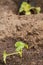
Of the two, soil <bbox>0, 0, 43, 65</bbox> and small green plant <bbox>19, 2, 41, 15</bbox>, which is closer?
soil <bbox>0, 0, 43, 65</bbox>

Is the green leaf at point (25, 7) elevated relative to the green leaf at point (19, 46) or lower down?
elevated

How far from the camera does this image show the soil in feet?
6.93

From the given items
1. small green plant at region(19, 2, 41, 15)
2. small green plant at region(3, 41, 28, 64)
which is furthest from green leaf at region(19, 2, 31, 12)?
small green plant at region(3, 41, 28, 64)

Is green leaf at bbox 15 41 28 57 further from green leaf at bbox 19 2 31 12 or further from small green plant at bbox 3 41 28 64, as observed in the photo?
green leaf at bbox 19 2 31 12

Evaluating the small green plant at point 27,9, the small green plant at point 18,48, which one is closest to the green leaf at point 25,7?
the small green plant at point 27,9

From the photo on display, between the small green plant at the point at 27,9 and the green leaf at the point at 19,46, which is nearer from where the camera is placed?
the green leaf at the point at 19,46

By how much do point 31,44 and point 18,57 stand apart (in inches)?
8.6

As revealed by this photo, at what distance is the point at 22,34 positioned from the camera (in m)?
2.43

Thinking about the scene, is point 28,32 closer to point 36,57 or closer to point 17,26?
point 17,26

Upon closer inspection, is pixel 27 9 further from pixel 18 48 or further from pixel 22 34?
pixel 18 48

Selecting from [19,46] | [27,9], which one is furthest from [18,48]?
[27,9]

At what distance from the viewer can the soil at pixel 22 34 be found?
211 centimetres

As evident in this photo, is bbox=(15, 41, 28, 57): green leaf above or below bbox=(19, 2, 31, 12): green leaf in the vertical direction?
below

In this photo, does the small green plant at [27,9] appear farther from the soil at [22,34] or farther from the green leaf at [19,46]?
the green leaf at [19,46]
